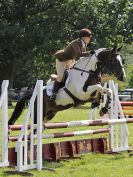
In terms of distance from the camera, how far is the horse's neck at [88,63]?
858cm

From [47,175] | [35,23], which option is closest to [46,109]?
[47,175]

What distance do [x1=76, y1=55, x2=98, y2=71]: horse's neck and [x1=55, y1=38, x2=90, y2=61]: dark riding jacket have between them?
7.6 inches

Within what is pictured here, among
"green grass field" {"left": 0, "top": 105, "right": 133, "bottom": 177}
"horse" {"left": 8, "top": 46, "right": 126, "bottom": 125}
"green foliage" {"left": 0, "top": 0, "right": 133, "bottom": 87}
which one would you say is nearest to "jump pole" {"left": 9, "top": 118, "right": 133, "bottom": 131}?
"horse" {"left": 8, "top": 46, "right": 126, "bottom": 125}

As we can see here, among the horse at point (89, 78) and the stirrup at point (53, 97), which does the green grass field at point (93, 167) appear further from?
the stirrup at point (53, 97)

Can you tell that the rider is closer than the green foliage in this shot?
Yes

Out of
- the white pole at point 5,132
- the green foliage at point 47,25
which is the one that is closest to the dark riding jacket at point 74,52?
→ the white pole at point 5,132

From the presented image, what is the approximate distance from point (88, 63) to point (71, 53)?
0.45 metres

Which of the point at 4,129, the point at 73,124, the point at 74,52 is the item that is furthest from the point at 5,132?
the point at 74,52

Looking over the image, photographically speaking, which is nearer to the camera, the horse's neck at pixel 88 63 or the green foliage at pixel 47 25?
the horse's neck at pixel 88 63

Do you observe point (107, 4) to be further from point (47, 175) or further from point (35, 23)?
point (47, 175)

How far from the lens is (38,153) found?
23.4 feet

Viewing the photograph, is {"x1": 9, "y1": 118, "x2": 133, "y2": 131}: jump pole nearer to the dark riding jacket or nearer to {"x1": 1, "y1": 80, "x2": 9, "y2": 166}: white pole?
{"x1": 1, "y1": 80, "x2": 9, "y2": 166}: white pole

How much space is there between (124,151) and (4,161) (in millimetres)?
3065

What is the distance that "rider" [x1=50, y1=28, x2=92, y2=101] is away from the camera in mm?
8234
